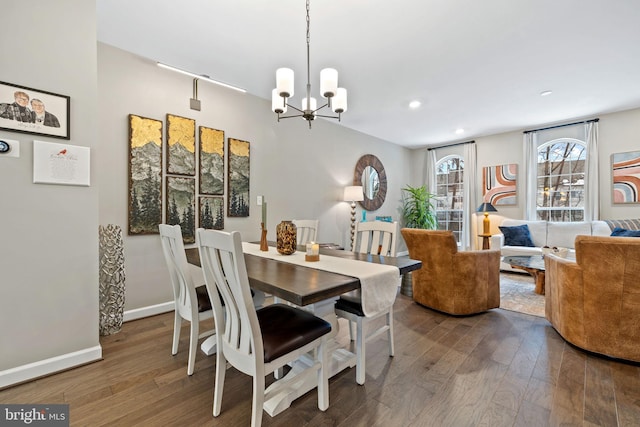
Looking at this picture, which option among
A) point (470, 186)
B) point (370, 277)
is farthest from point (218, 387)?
point (470, 186)

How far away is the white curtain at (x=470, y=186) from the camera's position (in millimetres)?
5766

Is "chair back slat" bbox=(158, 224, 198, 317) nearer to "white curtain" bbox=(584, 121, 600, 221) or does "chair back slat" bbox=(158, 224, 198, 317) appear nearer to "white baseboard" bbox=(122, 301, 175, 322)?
"white baseboard" bbox=(122, 301, 175, 322)

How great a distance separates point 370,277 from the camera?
60.3 inches

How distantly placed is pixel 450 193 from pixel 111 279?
20.4 ft

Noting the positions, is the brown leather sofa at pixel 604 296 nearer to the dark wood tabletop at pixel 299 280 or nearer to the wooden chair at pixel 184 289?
the dark wood tabletop at pixel 299 280

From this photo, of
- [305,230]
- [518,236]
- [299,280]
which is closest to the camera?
[299,280]

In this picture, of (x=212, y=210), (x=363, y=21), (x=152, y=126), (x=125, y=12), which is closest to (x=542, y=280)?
(x=363, y=21)

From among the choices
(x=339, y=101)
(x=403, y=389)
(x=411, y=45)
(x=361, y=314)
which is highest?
(x=411, y=45)

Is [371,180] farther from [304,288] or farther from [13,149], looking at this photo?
[13,149]

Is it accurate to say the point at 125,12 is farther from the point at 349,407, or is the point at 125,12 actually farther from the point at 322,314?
the point at 349,407

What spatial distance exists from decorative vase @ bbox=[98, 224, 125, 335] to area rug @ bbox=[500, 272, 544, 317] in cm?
391

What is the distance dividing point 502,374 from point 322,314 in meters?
1.32

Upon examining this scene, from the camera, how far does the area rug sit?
10.1ft

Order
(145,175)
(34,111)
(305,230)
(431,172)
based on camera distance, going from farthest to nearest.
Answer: (431,172)
(305,230)
(145,175)
(34,111)
